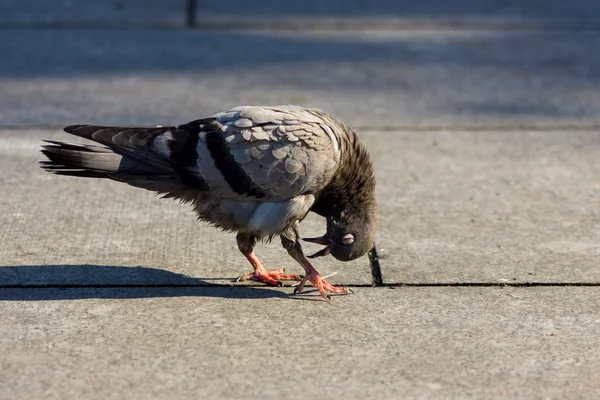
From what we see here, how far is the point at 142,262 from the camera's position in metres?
4.59

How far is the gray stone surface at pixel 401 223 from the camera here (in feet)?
14.9

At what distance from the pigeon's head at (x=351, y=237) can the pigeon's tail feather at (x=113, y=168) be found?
72 cm

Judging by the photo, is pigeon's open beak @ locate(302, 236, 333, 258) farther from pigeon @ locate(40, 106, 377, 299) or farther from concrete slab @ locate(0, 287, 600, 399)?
concrete slab @ locate(0, 287, 600, 399)

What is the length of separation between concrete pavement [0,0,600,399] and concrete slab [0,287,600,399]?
11 millimetres

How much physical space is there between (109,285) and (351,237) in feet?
3.64

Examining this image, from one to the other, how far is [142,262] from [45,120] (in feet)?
7.62

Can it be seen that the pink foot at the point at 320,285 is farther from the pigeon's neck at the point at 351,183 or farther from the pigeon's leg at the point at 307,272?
the pigeon's neck at the point at 351,183

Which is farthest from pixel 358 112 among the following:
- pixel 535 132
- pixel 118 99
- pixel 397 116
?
pixel 118 99

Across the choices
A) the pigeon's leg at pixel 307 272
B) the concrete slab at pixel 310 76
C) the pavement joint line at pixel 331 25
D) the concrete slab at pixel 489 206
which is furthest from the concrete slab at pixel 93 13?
the pigeon's leg at pixel 307 272

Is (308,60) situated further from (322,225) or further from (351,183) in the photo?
(351,183)

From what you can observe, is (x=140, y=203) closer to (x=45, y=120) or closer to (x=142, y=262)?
(x=142, y=262)

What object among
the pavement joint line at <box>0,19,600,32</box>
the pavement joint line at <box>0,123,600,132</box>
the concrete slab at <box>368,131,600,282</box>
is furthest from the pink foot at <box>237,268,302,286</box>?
the pavement joint line at <box>0,19,600,32</box>

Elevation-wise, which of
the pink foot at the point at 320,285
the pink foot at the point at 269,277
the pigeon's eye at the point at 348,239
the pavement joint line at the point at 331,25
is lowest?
the pink foot at the point at 269,277

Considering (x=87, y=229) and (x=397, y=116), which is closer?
(x=87, y=229)
